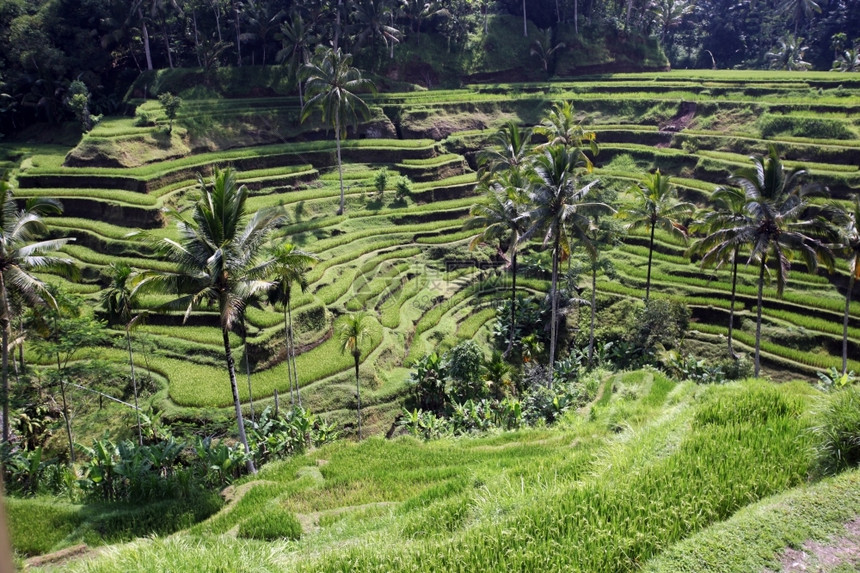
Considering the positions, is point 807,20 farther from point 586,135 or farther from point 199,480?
point 199,480

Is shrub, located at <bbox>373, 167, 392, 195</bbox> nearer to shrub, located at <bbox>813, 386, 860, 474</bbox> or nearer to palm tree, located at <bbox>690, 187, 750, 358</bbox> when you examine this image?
palm tree, located at <bbox>690, 187, 750, 358</bbox>

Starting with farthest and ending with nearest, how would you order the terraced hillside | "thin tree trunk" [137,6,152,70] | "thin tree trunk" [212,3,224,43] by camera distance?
"thin tree trunk" [212,3,224,43] → "thin tree trunk" [137,6,152,70] → the terraced hillside

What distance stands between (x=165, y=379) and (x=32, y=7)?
150 feet

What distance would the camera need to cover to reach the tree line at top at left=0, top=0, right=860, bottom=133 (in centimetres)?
4850

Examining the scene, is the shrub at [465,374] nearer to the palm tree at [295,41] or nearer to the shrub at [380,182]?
the shrub at [380,182]

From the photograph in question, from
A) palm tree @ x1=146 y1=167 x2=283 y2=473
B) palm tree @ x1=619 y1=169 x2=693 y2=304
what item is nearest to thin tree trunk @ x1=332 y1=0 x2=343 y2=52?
palm tree @ x1=619 y1=169 x2=693 y2=304

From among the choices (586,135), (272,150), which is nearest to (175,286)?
(586,135)

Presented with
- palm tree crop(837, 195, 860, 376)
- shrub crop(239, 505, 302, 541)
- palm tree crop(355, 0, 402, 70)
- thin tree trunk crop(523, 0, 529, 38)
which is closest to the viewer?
shrub crop(239, 505, 302, 541)

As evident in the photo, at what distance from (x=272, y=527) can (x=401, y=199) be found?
31.8m

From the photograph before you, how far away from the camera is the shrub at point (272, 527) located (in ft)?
39.4

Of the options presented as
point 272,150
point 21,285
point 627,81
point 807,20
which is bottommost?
point 21,285

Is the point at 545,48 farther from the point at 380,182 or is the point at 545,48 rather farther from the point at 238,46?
the point at 380,182

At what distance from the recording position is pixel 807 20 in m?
74.8

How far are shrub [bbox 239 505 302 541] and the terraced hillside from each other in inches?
416
